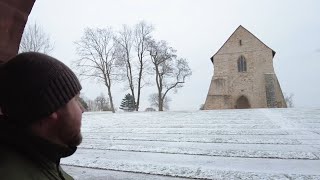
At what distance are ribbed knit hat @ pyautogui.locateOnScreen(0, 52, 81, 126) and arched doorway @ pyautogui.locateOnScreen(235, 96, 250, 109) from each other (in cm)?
3183

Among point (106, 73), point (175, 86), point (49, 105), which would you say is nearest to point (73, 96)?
point (49, 105)

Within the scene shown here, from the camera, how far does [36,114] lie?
1.05m

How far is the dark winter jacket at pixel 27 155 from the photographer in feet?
3.17

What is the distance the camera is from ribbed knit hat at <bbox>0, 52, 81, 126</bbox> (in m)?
1.05

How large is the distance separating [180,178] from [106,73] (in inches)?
1189

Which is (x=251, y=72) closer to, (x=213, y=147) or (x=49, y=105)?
(x=213, y=147)

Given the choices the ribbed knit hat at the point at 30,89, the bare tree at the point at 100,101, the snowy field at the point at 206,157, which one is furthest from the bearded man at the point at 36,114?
the bare tree at the point at 100,101

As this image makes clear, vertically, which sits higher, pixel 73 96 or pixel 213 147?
pixel 73 96

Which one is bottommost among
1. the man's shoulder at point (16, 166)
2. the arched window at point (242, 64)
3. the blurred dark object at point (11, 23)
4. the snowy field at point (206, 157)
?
the snowy field at point (206, 157)

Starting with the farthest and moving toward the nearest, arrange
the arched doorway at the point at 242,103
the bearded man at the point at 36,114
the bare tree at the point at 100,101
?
1. the bare tree at the point at 100,101
2. the arched doorway at the point at 242,103
3. the bearded man at the point at 36,114

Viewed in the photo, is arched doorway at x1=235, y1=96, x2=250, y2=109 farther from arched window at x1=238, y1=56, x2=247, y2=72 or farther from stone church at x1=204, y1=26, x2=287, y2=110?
arched window at x1=238, y1=56, x2=247, y2=72

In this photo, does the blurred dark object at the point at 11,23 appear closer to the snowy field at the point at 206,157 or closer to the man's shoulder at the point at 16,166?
the man's shoulder at the point at 16,166

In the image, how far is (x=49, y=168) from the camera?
1.09 metres

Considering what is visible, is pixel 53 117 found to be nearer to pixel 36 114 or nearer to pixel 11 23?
pixel 36 114
